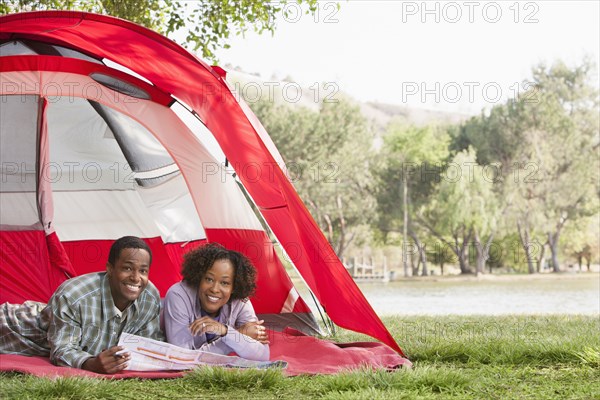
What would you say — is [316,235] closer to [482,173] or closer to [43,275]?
[43,275]

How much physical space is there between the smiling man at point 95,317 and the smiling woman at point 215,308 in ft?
0.40

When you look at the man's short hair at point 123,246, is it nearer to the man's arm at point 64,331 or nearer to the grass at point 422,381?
the man's arm at point 64,331

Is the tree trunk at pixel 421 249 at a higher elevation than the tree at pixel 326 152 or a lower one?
lower

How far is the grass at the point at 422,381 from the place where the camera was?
2617mm

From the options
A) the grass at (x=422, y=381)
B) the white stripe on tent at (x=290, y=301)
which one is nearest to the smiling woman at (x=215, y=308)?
the grass at (x=422, y=381)

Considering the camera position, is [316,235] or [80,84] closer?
[316,235]

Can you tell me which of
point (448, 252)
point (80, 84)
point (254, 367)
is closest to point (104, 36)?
point (80, 84)

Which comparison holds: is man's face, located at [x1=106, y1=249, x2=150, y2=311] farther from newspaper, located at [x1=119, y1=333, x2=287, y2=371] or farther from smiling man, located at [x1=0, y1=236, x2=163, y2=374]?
newspaper, located at [x1=119, y1=333, x2=287, y2=371]

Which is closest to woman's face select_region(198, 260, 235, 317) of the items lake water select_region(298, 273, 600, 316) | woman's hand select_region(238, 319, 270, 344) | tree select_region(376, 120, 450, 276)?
woman's hand select_region(238, 319, 270, 344)

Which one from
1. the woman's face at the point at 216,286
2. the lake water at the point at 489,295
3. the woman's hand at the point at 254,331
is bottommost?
the lake water at the point at 489,295

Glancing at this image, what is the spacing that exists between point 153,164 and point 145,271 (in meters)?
1.75

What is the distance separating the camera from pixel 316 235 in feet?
11.7

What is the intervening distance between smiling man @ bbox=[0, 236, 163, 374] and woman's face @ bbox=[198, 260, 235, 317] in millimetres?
220

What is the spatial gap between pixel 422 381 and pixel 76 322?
1.47 m
